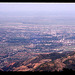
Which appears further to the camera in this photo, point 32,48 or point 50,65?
point 32,48

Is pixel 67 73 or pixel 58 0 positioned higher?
pixel 58 0

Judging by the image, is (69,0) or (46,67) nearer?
(69,0)

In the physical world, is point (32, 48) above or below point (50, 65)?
below

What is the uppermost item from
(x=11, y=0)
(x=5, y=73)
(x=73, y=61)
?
(x=11, y=0)

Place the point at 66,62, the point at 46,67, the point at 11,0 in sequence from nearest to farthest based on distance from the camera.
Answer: the point at 11,0, the point at 46,67, the point at 66,62

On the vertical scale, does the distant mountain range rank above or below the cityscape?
above

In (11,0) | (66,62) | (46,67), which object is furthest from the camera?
(66,62)

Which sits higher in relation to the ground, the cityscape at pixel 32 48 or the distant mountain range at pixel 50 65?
the distant mountain range at pixel 50 65

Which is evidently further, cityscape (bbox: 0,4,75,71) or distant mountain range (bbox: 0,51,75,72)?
cityscape (bbox: 0,4,75,71)

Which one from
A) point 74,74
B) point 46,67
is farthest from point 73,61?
point 74,74

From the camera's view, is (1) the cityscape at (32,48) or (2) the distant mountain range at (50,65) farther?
(1) the cityscape at (32,48)

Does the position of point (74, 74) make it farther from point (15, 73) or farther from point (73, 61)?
point (73, 61)
